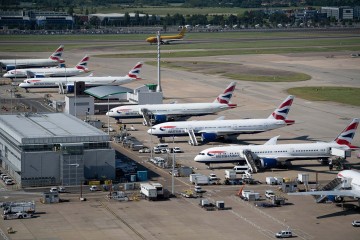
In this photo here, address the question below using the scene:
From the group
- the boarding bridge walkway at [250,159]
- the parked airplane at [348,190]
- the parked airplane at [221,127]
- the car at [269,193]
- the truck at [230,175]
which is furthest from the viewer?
the parked airplane at [221,127]

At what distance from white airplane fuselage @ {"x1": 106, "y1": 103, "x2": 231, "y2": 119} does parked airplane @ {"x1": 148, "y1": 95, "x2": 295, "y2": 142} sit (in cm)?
1668

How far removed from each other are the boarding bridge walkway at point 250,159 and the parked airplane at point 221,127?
19028mm

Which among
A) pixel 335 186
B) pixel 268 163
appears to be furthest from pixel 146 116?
pixel 335 186

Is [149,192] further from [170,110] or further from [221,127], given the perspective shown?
[170,110]

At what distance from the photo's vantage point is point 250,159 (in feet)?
405

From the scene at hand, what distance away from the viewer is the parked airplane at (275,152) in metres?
124

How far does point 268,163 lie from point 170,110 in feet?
132

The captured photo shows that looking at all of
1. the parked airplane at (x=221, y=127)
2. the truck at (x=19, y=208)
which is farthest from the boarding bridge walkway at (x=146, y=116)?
the truck at (x=19, y=208)

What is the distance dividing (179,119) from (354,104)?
41.4 metres

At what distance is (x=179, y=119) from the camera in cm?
16238

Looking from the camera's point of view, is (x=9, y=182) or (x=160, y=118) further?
(x=160, y=118)

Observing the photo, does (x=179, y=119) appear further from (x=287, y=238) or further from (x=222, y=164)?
(x=287, y=238)

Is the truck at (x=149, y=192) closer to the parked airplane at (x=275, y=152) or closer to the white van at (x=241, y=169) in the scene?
the parked airplane at (x=275, y=152)

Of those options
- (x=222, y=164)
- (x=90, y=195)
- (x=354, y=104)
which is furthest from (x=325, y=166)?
(x=354, y=104)
